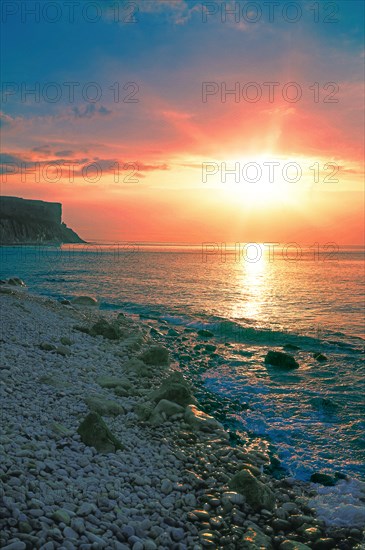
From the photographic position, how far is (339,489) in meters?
7.56

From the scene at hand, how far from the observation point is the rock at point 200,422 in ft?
30.0

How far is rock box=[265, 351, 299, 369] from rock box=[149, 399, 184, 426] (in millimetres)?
7268

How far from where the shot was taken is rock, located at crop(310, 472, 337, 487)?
773 centimetres

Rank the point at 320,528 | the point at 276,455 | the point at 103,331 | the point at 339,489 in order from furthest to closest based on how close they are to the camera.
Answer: the point at 103,331
the point at 276,455
the point at 339,489
the point at 320,528

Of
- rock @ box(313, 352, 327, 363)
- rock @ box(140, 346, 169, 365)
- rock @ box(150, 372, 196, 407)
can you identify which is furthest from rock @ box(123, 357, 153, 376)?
rock @ box(313, 352, 327, 363)

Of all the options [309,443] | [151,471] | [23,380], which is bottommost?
[309,443]

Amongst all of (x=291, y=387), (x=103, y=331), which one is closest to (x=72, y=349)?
(x=103, y=331)

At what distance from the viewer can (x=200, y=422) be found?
30.3 ft

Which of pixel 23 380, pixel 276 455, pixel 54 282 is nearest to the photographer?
pixel 276 455

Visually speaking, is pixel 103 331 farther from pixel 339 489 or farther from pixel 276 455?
pixel 339 489

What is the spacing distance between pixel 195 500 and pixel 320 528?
1.97 meters

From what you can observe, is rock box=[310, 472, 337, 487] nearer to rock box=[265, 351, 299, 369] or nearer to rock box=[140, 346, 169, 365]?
rock box=[140, 346, 169, 365]

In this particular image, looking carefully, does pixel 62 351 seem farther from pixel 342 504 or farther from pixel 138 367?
pixel 342 504

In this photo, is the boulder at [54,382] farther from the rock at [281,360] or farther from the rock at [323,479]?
the rock at [281,360]
